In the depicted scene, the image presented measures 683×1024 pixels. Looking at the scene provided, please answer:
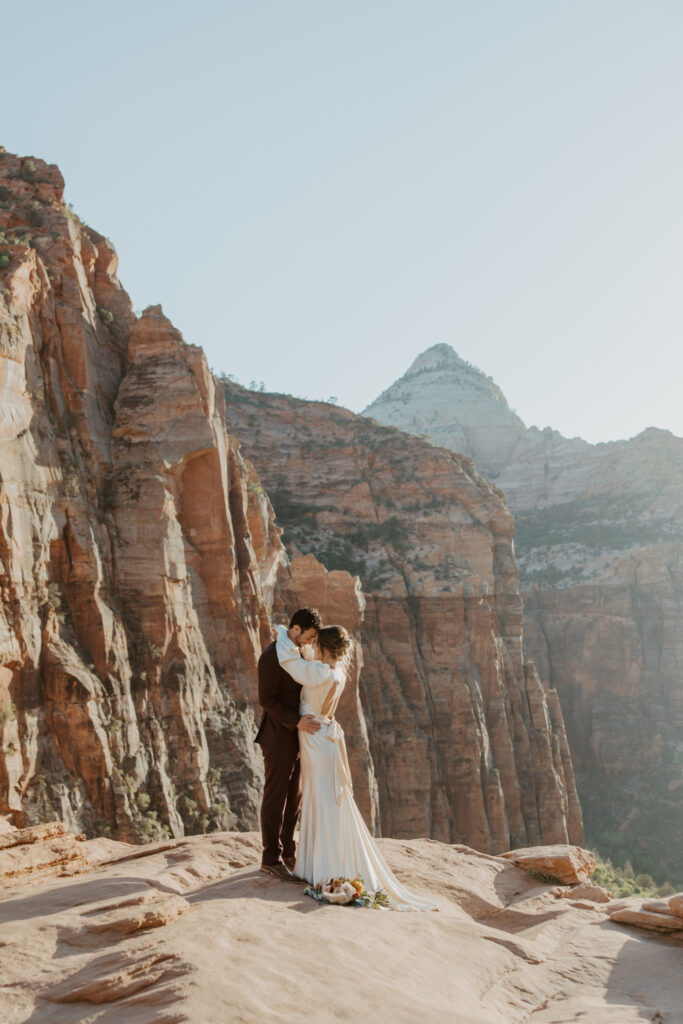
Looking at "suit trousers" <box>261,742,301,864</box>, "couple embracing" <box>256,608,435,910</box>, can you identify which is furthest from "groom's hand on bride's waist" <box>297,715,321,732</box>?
"suit trousers" <box>261,742,301,864</box>

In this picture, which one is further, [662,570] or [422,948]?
[662,570]

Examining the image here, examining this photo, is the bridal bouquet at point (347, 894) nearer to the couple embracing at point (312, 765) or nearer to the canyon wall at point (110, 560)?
the couple embracing at point (312, 765)

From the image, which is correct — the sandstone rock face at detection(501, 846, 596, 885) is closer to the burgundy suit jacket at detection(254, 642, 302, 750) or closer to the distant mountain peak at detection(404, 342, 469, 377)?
the burgundy suit jacket at detection(254, 642, 302, 750)

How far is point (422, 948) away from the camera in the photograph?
19.9ft

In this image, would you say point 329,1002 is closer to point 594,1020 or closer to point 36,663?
point 594,1020

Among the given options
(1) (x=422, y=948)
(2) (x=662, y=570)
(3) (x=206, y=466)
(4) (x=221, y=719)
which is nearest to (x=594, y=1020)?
(1) (x=422, y=948)

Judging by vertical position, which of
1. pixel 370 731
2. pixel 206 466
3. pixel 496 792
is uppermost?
pixel 206 466

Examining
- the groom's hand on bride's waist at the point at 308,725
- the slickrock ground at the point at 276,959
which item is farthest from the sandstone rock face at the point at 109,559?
Answer: the groom's hand on bride's waist at the point at 308,725

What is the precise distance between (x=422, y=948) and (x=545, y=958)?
1399 mm

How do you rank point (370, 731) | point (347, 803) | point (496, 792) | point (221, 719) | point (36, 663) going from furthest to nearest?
point (496, 792), point (370, 731), point (221, 719), point (36, 663), point (347, 803)

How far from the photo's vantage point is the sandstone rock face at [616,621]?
60562 mm

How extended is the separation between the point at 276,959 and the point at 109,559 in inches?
523

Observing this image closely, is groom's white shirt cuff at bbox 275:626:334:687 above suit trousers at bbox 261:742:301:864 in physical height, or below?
above

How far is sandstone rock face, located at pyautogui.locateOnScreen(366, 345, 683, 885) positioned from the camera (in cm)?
6056
